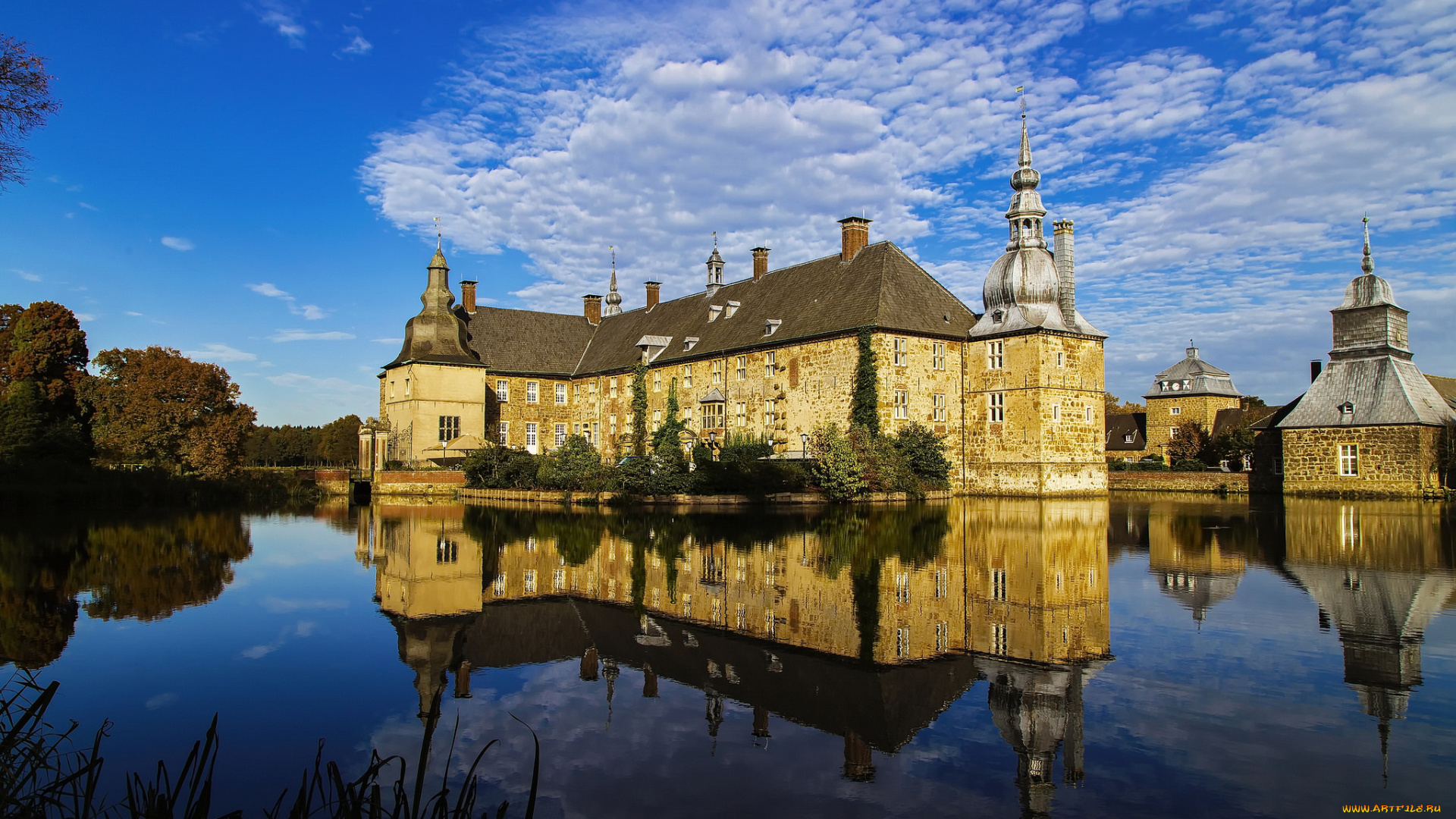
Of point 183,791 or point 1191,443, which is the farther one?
point 1191,443

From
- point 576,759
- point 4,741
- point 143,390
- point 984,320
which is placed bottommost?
point 576,759

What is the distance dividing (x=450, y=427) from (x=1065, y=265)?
2737 centimetres

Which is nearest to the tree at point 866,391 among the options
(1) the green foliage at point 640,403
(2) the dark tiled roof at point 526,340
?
(1) the green foliage at point 640,403

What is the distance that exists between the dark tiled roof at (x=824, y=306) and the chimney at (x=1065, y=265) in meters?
3.95

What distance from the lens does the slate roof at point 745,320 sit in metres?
32.5

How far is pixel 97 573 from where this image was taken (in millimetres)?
12086

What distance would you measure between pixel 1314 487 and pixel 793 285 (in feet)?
69.2

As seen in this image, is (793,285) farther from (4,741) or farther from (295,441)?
(295,441)

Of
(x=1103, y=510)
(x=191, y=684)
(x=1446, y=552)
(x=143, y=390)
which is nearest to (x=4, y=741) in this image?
(x=191, y=684)

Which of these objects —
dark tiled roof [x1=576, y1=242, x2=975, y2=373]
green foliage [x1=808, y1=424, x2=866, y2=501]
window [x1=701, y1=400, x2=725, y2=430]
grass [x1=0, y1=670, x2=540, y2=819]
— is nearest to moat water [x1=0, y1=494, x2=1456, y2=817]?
grass [x1=0, y1=670, x2=540, y2=819]

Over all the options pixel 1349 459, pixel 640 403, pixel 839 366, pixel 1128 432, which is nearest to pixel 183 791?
pixel 839 366

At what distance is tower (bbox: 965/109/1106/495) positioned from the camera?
30672 millimetres

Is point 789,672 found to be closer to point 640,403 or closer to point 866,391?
point 866,391

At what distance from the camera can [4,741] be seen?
3.37 metres
